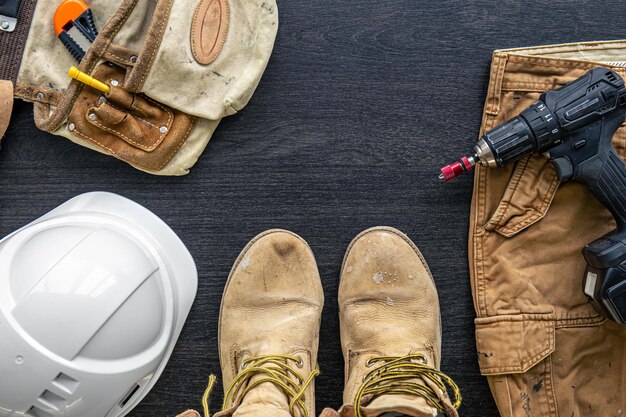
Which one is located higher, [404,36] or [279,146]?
[404,36]

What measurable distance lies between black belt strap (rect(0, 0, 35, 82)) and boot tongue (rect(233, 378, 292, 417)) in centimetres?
75

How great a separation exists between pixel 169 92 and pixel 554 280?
0.82 m

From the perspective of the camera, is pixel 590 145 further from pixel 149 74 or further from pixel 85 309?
pixel 85 309

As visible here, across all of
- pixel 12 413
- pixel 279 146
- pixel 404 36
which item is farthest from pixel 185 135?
pixel 12 413

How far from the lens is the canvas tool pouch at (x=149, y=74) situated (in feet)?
3.13

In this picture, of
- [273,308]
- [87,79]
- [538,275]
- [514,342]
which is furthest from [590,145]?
[87,79]

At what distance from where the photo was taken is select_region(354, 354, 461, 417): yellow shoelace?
95cm

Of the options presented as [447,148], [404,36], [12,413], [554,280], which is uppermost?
[404,36]

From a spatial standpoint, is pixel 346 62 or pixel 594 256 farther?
pixel 346 62

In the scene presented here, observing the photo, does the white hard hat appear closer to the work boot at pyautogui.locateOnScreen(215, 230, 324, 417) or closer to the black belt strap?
Result: the work boot at pyautogui.locateOnScreen(215, 230, 324, 417)

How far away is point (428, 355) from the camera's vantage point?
3.36 feet

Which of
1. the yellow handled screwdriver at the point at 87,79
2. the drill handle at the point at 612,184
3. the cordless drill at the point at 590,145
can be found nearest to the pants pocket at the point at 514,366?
the cordless drill at the point at 590,145

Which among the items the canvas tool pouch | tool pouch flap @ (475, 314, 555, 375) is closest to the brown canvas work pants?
tool pouch flap @ (475, 314, 555, 375)

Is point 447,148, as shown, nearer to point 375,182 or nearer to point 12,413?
point 375,182
